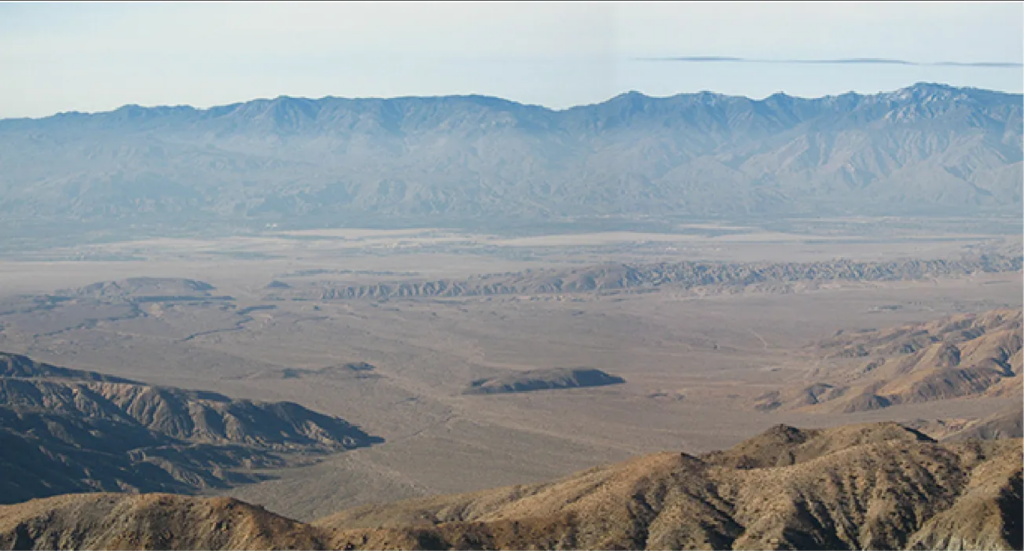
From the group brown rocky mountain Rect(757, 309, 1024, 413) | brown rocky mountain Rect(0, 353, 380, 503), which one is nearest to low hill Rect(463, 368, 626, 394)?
brown rocky mountain Rect(757, 309, 1024, 413)

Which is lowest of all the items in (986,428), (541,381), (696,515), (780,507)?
(541,381)

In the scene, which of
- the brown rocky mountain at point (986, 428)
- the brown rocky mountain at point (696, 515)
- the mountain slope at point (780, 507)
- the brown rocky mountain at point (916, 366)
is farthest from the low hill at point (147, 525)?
the brown rocky mountain at point (916, 366)

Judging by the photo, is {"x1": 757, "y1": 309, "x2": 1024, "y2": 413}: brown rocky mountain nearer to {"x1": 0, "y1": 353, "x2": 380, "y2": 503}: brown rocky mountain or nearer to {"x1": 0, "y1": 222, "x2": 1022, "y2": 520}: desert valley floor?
{"x1": 0, "y1": 222, "x2": 1022, "y2": 520}: desert valley floor

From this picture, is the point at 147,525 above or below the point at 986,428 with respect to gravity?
above

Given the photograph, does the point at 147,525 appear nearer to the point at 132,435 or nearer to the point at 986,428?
the point at 132,435

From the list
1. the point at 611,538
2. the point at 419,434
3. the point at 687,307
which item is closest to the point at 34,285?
the point at 687,307

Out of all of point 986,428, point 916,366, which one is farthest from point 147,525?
point 916,366
